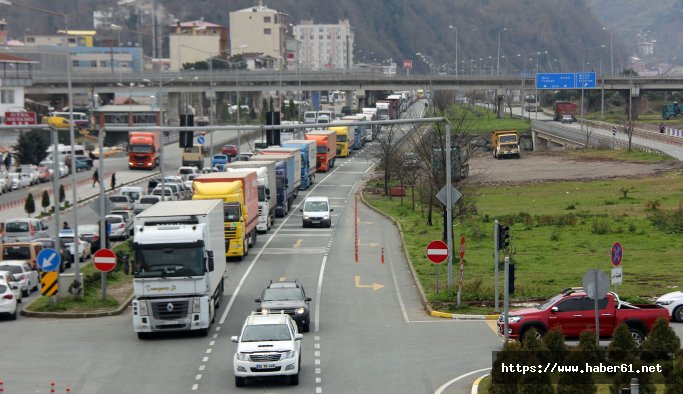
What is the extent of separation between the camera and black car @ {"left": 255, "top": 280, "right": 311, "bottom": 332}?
3319 centimetres

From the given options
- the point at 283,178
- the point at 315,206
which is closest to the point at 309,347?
the point at 315,206

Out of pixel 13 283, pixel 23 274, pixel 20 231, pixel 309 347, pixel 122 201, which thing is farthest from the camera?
pixel 122 201

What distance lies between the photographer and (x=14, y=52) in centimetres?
16600

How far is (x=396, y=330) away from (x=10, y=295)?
12.3 meters

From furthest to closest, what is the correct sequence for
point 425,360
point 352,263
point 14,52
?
1. point 14,52
2. point 352,263
3. point 425,360

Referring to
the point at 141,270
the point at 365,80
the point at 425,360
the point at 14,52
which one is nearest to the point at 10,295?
the point at 141,270

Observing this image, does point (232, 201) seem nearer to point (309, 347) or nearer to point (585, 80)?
point (309, 347)

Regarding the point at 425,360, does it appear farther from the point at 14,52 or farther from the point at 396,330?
the point at 14,52

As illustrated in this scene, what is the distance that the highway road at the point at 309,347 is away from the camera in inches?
1073

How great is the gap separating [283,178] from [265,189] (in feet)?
29.4

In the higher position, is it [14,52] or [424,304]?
[14,52]

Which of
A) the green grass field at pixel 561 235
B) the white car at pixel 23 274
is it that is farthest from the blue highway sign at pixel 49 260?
the green grass field at pixel 561 235

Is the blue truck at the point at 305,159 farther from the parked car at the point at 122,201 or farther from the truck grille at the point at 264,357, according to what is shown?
the truck grille at the point at 264,357

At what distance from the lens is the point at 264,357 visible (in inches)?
1045
